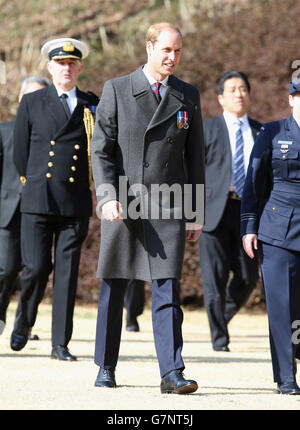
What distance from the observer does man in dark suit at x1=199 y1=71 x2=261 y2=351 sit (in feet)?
26.2

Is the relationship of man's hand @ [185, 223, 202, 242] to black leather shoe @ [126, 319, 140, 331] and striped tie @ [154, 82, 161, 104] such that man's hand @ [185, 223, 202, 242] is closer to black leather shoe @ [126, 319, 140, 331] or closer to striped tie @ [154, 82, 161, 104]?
striped tie @ [154, 82, 161, 104]

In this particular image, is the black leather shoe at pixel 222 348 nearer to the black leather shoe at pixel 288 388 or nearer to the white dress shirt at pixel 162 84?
the black leather shoe at pixel 288 388

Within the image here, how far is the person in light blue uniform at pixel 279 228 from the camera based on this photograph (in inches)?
213

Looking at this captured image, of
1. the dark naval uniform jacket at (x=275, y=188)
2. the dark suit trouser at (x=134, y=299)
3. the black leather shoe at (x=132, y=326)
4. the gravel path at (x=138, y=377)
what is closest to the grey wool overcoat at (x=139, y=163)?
the dark naval uniform jacket at (x=275, y=188)

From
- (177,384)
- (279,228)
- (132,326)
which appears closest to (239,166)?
(132,326)

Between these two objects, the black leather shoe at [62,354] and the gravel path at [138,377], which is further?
the black leather shoe at [62,354]

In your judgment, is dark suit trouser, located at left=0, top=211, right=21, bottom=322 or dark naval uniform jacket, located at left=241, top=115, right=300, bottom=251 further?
dark suit trouser, located at left=0, top=211, right=21, bottom=322

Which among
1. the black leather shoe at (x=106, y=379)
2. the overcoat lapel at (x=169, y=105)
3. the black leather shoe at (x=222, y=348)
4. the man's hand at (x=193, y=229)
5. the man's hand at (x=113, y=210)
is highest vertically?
the overcoat lapel at (x=169, y=105)

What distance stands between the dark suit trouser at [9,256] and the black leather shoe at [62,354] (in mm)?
1493

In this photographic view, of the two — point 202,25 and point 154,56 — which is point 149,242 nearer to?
point 154,56

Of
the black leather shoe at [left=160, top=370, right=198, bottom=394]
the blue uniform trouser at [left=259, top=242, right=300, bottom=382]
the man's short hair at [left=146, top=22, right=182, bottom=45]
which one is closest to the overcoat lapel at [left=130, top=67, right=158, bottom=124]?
the man's short hair at [left=146, top=22, right=182, bottom=45]

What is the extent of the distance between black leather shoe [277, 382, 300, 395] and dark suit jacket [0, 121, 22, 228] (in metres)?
3.36

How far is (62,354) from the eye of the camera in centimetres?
672

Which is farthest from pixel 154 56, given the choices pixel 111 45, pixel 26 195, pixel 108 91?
pixel 111 45
